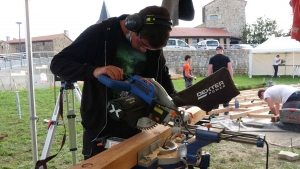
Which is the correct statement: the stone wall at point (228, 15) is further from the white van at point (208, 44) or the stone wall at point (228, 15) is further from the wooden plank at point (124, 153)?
the wooden plank at point (124, 153)

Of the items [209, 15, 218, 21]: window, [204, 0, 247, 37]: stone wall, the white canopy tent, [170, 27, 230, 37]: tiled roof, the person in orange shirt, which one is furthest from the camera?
[209, 15, 218, 21]: window

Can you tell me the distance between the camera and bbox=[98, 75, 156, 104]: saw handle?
1.23 metres

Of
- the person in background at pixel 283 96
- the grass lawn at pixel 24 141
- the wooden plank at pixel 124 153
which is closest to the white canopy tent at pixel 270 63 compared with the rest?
the person in background at pixel 283 96

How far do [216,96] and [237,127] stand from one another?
4.26 meters

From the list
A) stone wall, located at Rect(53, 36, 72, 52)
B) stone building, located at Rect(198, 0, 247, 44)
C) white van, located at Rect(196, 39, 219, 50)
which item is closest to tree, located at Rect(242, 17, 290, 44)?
stone building, located at Rect(198, 0, 247, 44)

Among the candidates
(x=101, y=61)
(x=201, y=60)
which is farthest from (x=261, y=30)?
(x=101, y=61)

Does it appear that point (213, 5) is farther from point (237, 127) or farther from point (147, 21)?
point (147, 21)

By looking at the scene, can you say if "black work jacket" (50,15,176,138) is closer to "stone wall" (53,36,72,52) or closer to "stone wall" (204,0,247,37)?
"stone wall" (53,36,72,52)

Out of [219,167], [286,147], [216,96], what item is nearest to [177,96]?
[216,96]

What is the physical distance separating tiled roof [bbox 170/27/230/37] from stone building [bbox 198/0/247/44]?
186 centimetres

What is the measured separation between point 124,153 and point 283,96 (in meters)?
4.64

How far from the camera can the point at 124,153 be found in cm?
117

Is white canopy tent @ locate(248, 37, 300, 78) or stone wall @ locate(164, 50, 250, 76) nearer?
white canopy tent @ locate(248, 37, 300, 78)

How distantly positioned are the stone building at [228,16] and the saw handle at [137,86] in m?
45.7
